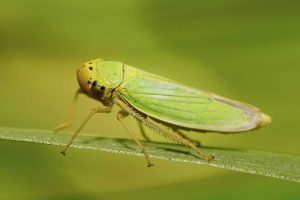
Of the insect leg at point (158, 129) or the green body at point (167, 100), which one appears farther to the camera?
the green body at point (167, 100)

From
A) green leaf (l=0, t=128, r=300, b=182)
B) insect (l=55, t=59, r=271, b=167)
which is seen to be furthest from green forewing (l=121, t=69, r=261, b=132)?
green leaf (l=0, t=128, r=300, b=182)

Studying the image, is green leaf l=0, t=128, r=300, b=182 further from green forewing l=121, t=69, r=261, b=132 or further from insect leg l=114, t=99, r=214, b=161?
green forewing l=121, t=69, r=261, b=132

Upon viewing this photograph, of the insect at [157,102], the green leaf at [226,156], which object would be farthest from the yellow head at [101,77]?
the green leaf at [226,156]

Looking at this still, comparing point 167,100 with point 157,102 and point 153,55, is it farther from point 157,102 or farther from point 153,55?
point 153,55

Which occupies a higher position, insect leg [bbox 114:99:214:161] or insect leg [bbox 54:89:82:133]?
insect leg [bbox 114:99:214:161]

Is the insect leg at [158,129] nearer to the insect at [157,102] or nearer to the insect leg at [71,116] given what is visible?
the insect at [157,102]
